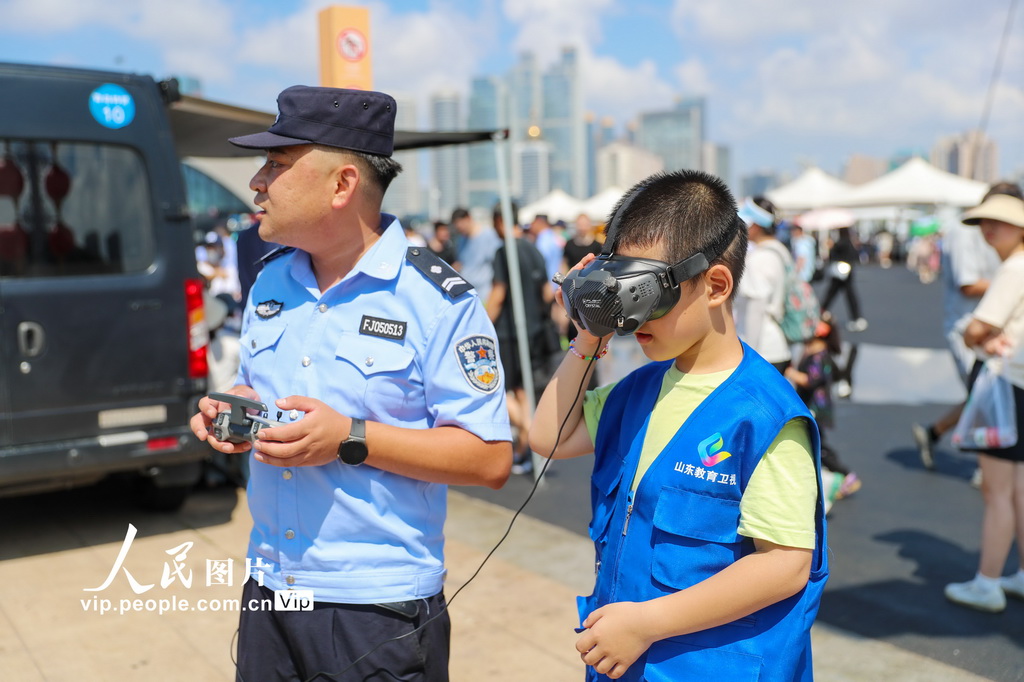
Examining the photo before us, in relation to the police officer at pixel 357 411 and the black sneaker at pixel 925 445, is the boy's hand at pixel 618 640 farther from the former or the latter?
the black sneaker at pixel 925 445

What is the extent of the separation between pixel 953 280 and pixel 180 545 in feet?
16.3

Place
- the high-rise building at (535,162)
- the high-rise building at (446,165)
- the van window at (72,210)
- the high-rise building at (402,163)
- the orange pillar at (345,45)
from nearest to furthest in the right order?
the high-rise building at (402,163)
the orange pillar at (345,45)
the van window at (72,210)
the high-rise building at (535,162)
the high-rise building at (446,165)

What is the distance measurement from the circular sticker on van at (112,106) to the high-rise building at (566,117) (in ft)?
412

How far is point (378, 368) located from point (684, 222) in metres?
0.72

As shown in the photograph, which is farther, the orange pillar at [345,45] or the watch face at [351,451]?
the orange pillar at [345,45]

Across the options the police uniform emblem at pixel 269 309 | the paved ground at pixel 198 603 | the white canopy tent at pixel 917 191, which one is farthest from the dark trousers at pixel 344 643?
the white canopy tent at pixel 917 191

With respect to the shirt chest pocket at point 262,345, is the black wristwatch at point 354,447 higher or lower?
lower

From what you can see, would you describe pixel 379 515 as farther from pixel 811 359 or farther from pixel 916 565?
pixel 811 359

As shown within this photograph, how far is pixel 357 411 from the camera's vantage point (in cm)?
202

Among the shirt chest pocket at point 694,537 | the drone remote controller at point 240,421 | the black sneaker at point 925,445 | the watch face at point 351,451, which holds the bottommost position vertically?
the black sneaker at point 925,445

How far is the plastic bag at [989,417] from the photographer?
4172mm

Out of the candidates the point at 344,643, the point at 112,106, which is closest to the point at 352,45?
the point at 112,106

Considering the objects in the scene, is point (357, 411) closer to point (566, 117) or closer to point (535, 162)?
point (535, 162)

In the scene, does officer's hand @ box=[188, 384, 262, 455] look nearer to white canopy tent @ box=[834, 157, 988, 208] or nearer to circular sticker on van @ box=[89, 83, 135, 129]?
circular sticker on van @ box=[89, 83, 135, 129]
